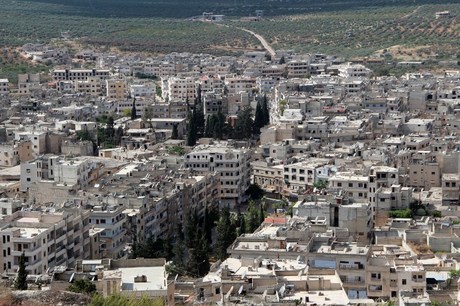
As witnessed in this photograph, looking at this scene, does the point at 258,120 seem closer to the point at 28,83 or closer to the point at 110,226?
the point at 28,83

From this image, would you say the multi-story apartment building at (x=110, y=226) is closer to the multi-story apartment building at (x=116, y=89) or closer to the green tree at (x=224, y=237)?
the green tree at (x=224, y=237)

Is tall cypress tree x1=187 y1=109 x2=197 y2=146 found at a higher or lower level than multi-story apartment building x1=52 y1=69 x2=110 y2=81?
lower

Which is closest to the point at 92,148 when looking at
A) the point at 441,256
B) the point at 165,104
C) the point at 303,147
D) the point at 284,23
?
the point at 303,147

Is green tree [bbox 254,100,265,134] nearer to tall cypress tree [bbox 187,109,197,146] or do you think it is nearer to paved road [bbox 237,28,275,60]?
tall cypress tree [bbox 187,109,197,146]

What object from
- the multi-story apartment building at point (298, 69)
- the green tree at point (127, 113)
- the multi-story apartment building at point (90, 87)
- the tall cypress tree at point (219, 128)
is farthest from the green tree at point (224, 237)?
the multi-story apartment building at point (298, 69)

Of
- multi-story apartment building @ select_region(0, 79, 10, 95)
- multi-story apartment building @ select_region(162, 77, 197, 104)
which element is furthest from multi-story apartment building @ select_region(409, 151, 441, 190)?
multi-story apartment building @ select_region(0, 79, 10, 95)
